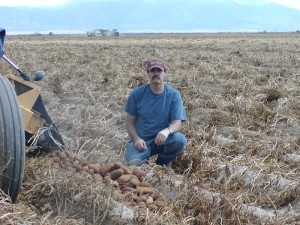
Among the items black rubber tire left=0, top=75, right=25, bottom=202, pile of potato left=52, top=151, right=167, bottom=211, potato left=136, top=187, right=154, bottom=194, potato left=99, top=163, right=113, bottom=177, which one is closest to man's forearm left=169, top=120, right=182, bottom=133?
pile of potato left=52, top=151, right=167, bottom=211

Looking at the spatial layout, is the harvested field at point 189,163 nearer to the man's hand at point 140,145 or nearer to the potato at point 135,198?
the potato at point 135,198

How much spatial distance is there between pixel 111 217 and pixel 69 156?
107 cm

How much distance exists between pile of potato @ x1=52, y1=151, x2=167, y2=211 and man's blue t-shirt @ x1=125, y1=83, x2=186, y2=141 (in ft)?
2.84

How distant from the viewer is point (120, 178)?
14.0 ft

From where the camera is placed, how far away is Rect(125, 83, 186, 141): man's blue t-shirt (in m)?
5.33

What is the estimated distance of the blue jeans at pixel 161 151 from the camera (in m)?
5.13

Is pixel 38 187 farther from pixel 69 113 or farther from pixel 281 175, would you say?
pixel 69 113

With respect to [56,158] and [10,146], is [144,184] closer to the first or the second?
[56,158]

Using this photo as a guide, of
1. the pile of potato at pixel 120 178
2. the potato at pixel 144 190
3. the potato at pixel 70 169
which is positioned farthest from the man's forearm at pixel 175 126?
the potato at pixel 70 169

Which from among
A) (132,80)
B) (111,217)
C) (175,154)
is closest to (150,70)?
(175,154)

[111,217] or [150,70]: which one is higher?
[150,70]

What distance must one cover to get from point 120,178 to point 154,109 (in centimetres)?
125

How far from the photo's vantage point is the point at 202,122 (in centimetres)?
692

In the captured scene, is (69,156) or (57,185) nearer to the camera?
(57,185)
